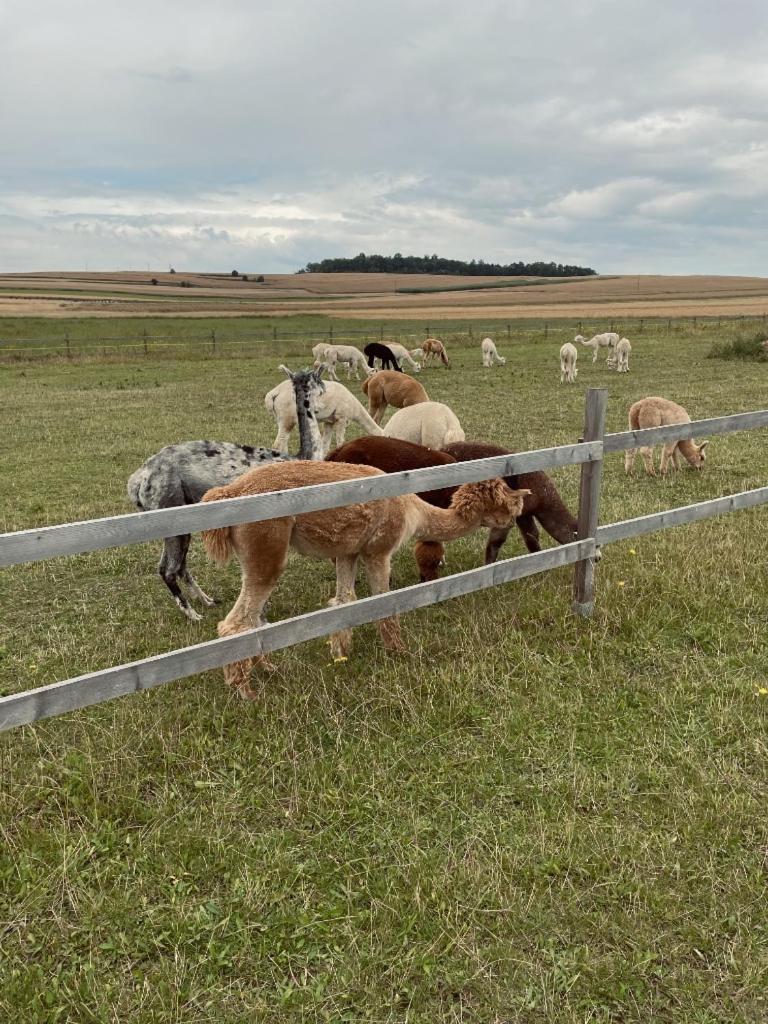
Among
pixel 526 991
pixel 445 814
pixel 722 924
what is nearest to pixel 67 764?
pixel 445 814

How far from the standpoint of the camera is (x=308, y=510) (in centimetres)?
327

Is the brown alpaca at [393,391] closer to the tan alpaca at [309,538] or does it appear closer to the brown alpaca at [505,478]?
the brown alpaca at [505,478]

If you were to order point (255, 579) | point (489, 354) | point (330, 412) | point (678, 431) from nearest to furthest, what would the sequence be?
point (255, 579) < point (678, 431) < point (330, 412) < point (489, 354)

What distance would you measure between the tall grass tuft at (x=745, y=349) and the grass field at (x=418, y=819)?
2082 cm

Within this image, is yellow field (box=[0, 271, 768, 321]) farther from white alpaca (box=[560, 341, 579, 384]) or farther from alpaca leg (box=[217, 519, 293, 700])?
alpaca leg (box=[217, 519, 293, 700])

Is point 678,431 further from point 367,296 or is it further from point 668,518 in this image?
point 367,296

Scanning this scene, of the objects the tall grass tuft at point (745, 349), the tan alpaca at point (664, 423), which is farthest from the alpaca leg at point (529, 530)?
the tall grass tuft at point (745, 349)

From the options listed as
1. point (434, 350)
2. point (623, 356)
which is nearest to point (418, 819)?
point (623, 356)

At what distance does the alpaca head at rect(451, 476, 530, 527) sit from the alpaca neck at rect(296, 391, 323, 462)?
85.9 inches

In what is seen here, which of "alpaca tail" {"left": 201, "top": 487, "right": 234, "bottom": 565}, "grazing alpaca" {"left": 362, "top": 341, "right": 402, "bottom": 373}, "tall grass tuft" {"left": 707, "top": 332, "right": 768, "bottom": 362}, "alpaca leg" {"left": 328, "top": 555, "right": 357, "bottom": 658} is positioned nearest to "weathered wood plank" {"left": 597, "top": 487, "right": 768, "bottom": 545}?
"alpaca leg" {"left": 328, "top": 555, "right": 357, "bottom": 658}

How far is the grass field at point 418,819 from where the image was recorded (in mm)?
2273

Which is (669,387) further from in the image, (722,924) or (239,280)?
(239,280)

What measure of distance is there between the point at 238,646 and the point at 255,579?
0.76 m

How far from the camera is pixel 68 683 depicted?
2.78 metres
